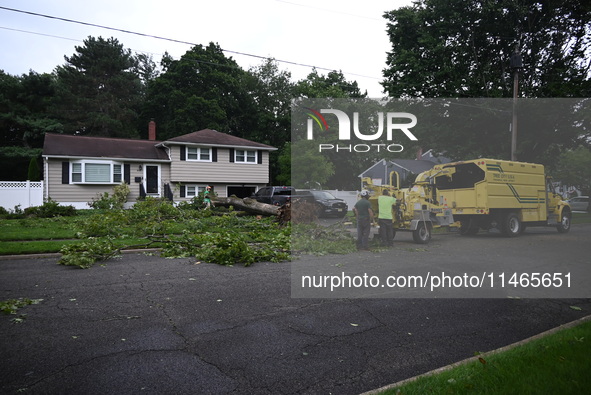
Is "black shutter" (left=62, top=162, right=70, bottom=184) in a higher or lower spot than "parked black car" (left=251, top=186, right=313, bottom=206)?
higher

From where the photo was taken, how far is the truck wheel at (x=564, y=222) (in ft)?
20.6

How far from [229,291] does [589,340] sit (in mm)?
4853

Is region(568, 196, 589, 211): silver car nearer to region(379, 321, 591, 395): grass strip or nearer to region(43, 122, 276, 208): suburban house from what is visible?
region(379, 321, 591, 395): grass strip

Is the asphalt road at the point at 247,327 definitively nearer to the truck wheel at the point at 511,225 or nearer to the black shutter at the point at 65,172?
the truck wheel at the point at 511,225

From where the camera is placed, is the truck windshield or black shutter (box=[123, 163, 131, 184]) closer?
the truck windshield

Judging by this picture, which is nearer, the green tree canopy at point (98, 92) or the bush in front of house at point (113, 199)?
the bush in front of house at point (113, 199)

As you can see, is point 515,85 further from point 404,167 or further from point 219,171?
point 219,171

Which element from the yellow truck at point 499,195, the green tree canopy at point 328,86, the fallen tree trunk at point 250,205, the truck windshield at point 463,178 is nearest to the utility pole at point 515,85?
the yellow truck at point 499,195

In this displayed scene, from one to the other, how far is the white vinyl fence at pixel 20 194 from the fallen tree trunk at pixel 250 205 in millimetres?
10254

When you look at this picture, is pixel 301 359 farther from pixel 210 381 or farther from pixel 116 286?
pixel 116 286

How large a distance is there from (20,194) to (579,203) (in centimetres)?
2572

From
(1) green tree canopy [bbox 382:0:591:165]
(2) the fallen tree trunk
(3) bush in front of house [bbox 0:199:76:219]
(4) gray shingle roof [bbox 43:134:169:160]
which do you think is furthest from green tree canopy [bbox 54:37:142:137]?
(1) green tree canopy [bbox 382:0:591:165]

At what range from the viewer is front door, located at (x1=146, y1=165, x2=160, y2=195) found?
27234 millimetres

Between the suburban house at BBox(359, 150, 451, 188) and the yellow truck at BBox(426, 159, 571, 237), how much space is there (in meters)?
0.14
